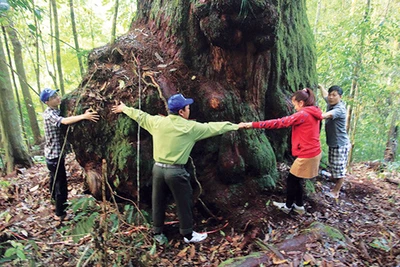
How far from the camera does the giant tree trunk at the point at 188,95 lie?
4.29 m

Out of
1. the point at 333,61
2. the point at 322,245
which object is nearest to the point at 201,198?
the point at 322,245

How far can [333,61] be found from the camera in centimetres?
875

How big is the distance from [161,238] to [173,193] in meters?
0.75

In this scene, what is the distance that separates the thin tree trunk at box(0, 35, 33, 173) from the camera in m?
7.04

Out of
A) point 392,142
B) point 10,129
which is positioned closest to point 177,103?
point 10,129

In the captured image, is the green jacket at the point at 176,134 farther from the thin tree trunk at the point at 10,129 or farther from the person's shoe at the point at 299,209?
the thin tree trunk at the point at 10,129

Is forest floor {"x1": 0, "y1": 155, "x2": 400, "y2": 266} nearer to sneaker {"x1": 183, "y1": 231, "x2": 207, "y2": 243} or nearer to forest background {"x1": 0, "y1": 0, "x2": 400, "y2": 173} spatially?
sneaker {"x1": 183, "y1": 231, "x2": 207, "y2": 243}

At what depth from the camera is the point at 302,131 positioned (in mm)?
4094

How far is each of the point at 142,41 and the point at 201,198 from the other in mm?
3040

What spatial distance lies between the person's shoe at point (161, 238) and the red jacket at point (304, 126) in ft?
7.22

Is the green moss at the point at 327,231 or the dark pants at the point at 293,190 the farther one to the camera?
the dark pants at the point at 293,190

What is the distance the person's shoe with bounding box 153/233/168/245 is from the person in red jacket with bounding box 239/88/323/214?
81.1 inches

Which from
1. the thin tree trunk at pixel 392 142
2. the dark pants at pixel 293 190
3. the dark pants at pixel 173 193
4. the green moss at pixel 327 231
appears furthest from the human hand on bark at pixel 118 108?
the thin tree trunk at pixel 392 142

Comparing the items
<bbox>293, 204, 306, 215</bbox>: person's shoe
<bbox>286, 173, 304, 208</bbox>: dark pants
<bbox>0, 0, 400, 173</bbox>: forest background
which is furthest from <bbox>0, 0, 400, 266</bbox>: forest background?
<bbox>293, 204, 306, 215</bbox>: person's shoe
